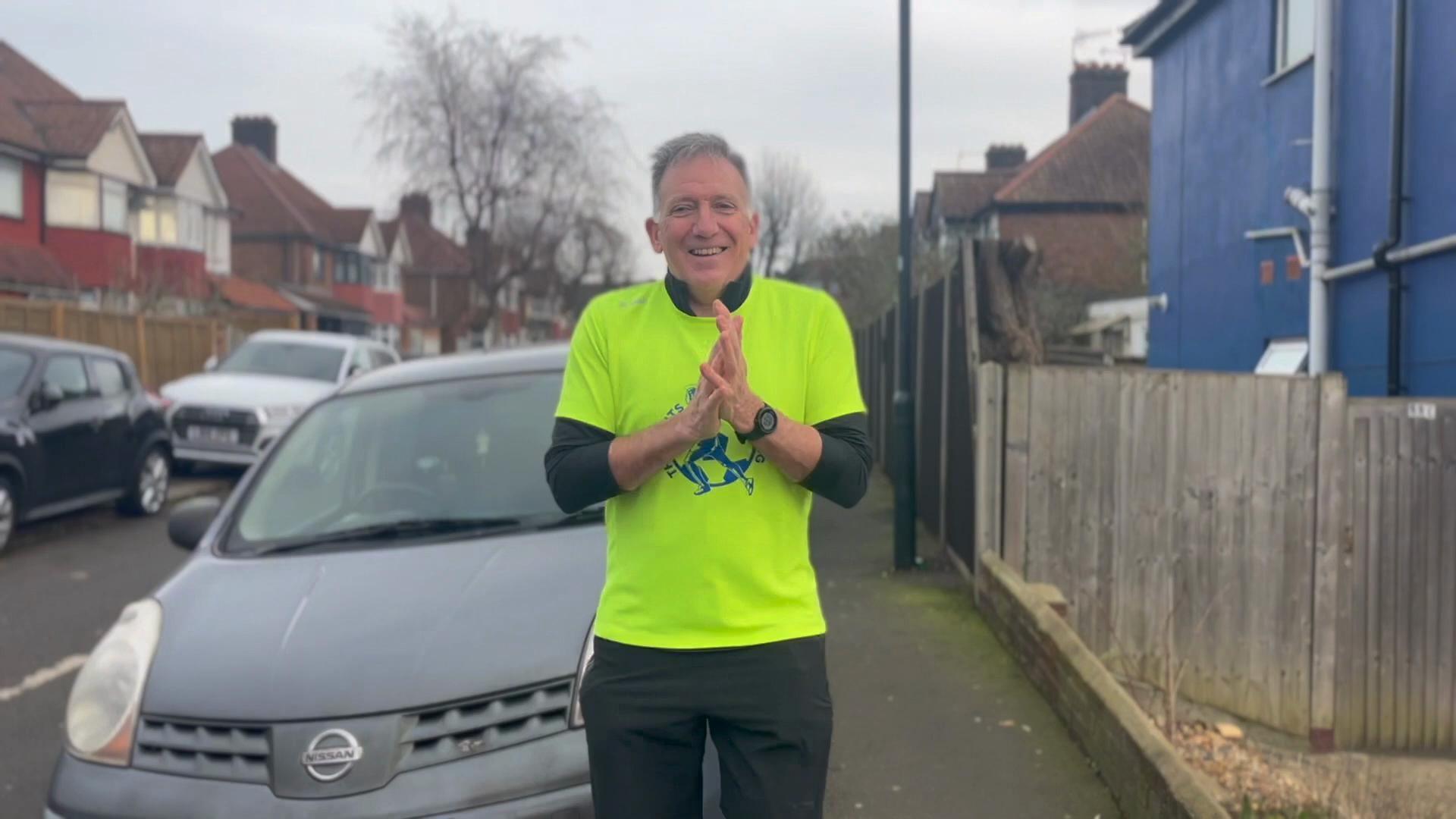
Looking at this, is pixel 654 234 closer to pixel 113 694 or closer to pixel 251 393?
pixel 113 694

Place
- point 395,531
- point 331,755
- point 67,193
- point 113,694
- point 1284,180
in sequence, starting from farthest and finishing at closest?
1. point 67,193
2. point 1284,180
3. point 395,531
4. point 113,694
5. point 331,755

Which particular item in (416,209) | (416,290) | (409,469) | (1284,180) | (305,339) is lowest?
(409,469)

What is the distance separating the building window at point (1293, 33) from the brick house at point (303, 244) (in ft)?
116

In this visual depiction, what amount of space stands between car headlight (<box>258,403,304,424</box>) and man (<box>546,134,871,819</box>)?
12.1m

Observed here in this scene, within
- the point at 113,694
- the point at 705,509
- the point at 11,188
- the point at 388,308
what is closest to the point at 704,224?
the point at 705,509

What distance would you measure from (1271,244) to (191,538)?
9.97m

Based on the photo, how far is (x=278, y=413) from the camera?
45.0 ft

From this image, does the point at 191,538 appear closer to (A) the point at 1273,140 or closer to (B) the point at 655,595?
(B) the point at 655,595

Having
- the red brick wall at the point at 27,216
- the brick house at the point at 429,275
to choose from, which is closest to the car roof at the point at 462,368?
the red brick wall at the point at 27,216

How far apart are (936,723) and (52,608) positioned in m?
5.66

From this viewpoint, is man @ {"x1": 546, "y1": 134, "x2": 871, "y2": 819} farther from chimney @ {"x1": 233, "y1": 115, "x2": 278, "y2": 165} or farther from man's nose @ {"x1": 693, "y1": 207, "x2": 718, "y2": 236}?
chimney @ {"x1": 233, "y1": 115, "x2": 278, "y2": 165}

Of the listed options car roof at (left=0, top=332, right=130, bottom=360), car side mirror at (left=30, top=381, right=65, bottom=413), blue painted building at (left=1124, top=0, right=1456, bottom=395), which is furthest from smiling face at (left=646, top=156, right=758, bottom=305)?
car roof at (left=0, top=332, right=130, bottom=360)

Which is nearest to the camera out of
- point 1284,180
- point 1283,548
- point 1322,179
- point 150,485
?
point 1283,548

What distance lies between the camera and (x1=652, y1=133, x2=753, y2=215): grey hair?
2.36 metres
